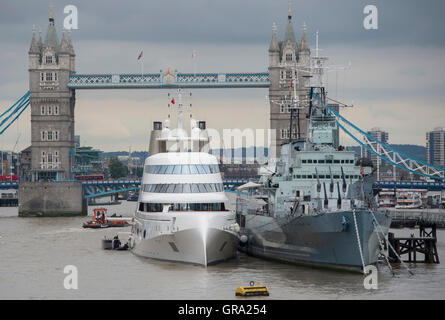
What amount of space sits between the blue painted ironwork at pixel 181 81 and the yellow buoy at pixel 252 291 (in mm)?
68881

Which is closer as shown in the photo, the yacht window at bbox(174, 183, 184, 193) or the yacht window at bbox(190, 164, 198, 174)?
the yacht window at bbox(174, 183, 184, 193)

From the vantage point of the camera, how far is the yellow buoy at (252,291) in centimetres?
3775

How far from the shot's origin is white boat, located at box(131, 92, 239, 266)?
4603 cm

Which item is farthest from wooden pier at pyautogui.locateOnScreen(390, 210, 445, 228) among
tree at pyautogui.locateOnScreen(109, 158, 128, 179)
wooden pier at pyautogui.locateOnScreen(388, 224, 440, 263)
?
tree at pyautogui.locateOnScreen(109, 158, 128, 179)

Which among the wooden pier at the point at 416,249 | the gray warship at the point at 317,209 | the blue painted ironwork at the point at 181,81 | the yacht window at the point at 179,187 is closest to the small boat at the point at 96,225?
the gray warship at the point at 317,209

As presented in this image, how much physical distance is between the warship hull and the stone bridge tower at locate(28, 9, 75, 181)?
66.8 meters

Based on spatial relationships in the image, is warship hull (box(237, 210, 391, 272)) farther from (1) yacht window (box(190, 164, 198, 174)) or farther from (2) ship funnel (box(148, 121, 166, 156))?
(2) ship funnel (box(148, 121, 166, 156))

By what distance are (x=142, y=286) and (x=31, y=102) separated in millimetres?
74615

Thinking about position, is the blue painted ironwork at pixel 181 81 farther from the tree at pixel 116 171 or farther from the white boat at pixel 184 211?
the tree at pixel 116 171

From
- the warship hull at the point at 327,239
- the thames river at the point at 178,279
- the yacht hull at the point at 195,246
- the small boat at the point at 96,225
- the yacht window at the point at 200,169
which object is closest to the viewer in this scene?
the thames river at the point at 178,279

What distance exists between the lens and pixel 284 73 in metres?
109

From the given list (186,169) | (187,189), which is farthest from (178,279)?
(186,169)
